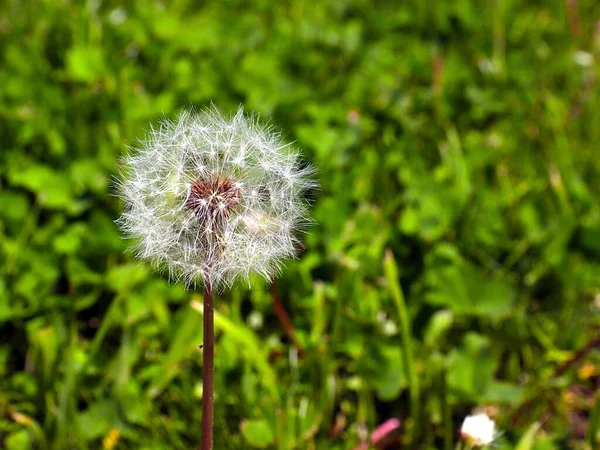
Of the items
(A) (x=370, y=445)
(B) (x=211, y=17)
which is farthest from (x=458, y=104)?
(A) (x=370, y=445)

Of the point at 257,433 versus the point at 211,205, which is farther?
the point at 257,433

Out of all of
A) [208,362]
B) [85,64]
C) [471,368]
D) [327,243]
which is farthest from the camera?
[85,64]

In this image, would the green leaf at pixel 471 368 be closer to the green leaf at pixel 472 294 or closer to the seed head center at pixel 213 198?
the green leaf at pixel 472 294

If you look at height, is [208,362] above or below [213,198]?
below

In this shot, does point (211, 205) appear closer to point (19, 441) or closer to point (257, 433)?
point (257, 433)

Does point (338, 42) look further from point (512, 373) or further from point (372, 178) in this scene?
point (512, 373)

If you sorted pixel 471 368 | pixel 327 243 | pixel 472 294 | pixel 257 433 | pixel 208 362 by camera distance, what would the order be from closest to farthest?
pixel 208 362, pixel 257 433, pixel 471 368, pixel 472 294, pixel 327 243

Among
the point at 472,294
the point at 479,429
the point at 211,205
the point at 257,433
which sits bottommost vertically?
the point at 479,429

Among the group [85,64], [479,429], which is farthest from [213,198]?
[85,64]

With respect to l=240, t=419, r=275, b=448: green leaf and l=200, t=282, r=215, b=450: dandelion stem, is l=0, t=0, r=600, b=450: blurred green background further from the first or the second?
l=200, t=282, r=215, b=450: dandelion stem
